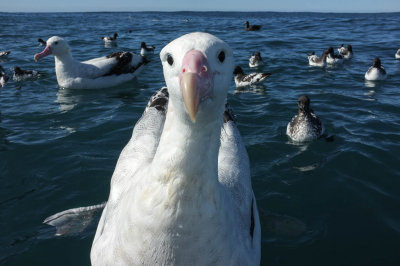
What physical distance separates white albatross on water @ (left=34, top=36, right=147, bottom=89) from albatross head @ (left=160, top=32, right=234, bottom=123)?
11342 millimetres

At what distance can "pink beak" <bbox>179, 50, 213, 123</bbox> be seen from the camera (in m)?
2.45

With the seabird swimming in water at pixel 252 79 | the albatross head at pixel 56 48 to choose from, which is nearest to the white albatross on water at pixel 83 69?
the albatross head at pixel 56 48

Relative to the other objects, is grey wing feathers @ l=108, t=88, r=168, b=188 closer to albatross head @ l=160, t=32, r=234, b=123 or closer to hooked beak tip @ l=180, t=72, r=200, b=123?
albatross head @ l=160, t=32, r=234, b=123

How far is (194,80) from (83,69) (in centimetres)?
1213

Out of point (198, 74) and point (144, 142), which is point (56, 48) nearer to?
point (144, 142)

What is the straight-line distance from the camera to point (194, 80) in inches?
96.7

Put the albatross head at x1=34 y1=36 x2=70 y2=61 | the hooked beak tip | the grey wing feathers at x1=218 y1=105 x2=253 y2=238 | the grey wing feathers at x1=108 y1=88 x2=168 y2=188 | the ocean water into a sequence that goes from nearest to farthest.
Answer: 1. the hooked beak tip
2. the grey wing feathers at x1=218 y1=105 x2=253 y2=238
3. the grey wing feathers at x1=108 y1=88 x2=168 y2=188
4. the ocean water
5. the albatross head at x1=34 y1=36 x2=70 y2=61

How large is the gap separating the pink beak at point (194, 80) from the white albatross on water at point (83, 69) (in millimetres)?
11545

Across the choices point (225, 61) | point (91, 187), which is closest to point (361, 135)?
point (91, 187)

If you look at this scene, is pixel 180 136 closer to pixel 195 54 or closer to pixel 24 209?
pixel 195 54

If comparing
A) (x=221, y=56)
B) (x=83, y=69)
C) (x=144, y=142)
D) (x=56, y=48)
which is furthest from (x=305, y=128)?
(x=56, y=48)

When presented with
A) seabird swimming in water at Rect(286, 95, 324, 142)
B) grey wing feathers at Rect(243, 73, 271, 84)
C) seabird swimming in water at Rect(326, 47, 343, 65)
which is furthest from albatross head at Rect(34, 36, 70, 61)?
seabird swimming in water at Rect(326, 47, 343, 65)

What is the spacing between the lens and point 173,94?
2719 mm

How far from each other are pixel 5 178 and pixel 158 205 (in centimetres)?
505
